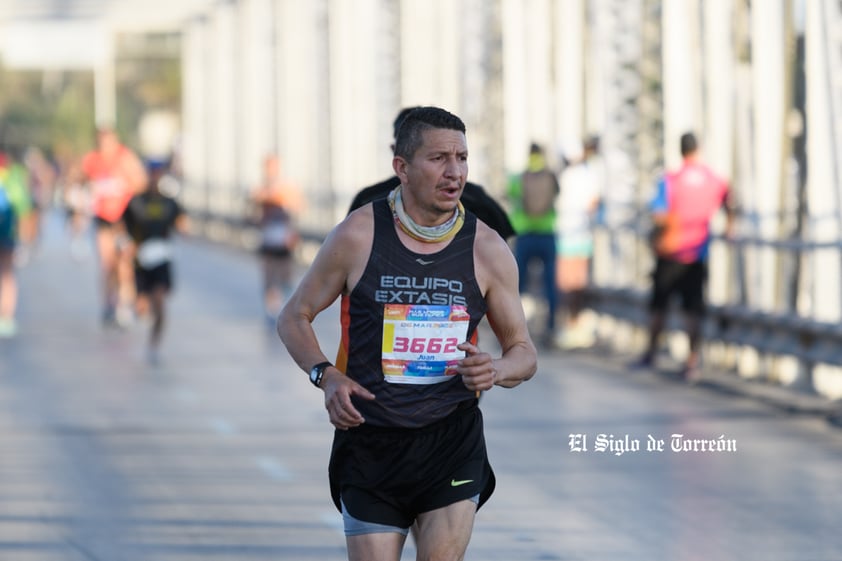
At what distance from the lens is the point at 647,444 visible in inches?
481

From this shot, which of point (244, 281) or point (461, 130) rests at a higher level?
point (461, 130)

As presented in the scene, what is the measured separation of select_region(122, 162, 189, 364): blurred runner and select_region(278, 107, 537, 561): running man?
1194cm

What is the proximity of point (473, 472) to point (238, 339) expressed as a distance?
14337mm

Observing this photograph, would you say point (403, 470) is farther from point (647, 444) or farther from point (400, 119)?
point (647, 444)

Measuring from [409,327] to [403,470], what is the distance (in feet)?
1.32

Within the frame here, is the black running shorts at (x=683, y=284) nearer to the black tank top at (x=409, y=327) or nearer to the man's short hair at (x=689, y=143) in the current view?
the man's short hair at (x=689, y=143)

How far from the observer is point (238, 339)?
20172mm

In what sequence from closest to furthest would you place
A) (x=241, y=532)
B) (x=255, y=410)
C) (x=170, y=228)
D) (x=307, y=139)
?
(x=241, y=532), (x=255, y=410), (x=170, y=228), (x=307, y=139)

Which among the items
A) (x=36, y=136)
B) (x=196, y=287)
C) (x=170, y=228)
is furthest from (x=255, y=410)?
(x=36, y=136)

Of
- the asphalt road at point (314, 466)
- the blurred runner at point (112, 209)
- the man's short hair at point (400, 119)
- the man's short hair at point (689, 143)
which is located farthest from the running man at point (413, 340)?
the blurred runner at point (112, 209)

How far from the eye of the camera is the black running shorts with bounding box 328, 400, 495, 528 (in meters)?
5.85

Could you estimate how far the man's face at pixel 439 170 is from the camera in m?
5.73

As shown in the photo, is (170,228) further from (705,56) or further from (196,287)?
(196,287)

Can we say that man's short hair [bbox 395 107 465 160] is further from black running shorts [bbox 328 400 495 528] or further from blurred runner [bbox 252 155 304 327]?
blurred runner [bbox 252 155 304 327]
